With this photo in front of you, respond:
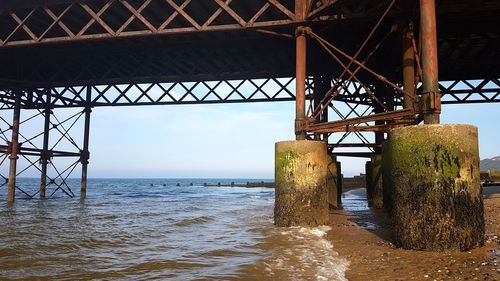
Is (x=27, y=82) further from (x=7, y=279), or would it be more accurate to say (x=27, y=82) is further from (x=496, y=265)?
(x=496, y=265)

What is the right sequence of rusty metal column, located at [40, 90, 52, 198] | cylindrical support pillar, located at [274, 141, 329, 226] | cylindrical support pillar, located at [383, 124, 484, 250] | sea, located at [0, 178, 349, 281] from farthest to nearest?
1. rusty metal column, located at [40, 90, 52, 198]
2. cylindrical support pillar, located at [274, 141, 329, 226]
3. cylindrical support pillar, located at [383, 124, 484, 250]
4. sea, located at [0, 178, 349, 281]

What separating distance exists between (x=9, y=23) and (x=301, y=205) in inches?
509

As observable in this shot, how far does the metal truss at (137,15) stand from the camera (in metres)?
10.8

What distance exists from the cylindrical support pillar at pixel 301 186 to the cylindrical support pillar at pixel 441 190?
2.68m

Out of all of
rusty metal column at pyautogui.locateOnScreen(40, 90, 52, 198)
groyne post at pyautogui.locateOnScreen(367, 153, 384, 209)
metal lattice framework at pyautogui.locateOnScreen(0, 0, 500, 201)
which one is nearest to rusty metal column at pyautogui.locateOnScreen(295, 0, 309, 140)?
metal lattice framework at pyautogui.locateOnScreen(0, 0, 500, 201)

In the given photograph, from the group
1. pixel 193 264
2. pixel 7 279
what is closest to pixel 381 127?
pixel 193 264

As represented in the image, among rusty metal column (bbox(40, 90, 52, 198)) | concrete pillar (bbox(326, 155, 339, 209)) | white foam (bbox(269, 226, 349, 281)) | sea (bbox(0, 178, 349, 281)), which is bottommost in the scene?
sea (bbox(0, 178, 349, 281))

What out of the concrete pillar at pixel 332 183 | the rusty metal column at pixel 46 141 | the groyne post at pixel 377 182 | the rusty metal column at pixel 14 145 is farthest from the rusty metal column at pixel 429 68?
the rusty metal column at pixel 46 141

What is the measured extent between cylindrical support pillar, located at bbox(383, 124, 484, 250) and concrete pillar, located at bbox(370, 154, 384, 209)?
7.27 metres

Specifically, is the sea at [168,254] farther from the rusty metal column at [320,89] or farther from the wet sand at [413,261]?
the rusty metal column at [320,89]

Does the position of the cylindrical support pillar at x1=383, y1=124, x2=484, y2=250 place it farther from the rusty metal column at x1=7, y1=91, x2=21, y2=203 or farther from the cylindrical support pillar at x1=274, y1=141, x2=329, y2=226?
the rusty metal column at x1=7, y1=91, x2=21, y2=203

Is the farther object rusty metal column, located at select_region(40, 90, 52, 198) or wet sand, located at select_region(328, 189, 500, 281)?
rusty metal column, located at select_region(40, 90, 52, 198)

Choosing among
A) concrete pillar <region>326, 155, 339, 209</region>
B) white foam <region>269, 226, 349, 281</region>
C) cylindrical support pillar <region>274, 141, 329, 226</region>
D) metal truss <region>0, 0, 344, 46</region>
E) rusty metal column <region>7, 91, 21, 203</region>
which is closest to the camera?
white foam <region>269, 226, 349, 281</region>

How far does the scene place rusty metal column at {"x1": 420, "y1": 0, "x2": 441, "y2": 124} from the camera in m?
6.14
